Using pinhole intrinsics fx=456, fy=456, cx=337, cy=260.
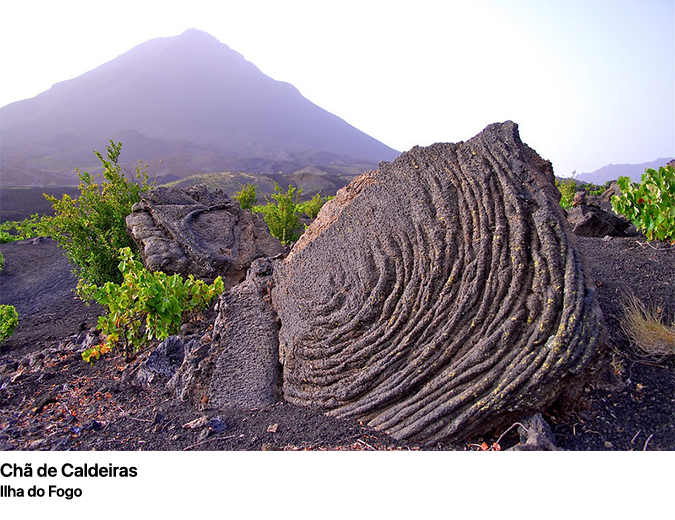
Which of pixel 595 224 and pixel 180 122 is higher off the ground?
pixel 180 122

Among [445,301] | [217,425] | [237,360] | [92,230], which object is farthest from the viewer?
[92,230]

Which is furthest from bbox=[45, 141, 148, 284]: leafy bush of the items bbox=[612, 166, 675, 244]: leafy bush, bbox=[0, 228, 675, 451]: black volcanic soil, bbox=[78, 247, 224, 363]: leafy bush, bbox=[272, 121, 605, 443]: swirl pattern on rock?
bbox=[612, 166, 675, 244]: leafy bush

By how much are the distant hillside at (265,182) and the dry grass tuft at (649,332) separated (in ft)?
92.8

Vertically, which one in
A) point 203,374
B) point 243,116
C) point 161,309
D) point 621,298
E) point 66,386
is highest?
point 243,116

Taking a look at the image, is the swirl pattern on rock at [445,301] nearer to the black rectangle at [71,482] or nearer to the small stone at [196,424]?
the small stone at [196,424]

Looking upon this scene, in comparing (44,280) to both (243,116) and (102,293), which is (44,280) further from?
(243,116)

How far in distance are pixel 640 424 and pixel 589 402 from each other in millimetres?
306

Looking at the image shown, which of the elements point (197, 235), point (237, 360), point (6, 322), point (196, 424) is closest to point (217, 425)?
point (196, 424)

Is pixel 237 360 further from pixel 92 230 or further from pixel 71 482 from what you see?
pixel 92 230

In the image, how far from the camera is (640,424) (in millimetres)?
2928

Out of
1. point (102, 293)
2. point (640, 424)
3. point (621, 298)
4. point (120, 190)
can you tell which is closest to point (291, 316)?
point (102, 293)

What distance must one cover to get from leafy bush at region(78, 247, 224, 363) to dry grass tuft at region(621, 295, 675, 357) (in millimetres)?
4236

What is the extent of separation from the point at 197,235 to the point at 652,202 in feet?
20.4

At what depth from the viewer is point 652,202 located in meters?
6.02
